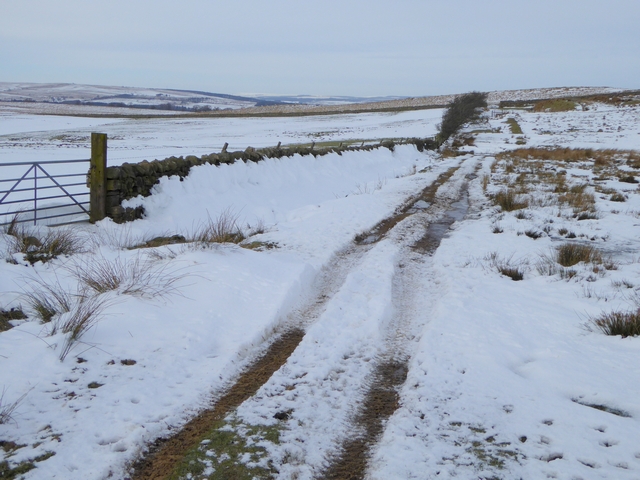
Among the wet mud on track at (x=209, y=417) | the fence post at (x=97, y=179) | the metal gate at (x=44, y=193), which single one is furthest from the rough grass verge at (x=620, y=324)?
the fence post at (x=97, y=179)

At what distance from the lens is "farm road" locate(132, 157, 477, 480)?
3.17m

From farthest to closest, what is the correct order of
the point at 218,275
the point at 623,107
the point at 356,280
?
the point at 623,107 → the point at 356,280 → the point at 218,275

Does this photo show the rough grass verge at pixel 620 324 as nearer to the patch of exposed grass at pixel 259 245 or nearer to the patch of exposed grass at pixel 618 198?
the patch of exposed grass at pixel 259 245

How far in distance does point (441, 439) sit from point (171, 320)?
2.92 metres

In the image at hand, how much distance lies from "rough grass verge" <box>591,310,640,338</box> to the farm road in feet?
6.11

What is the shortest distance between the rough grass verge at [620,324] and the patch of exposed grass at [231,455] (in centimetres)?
367

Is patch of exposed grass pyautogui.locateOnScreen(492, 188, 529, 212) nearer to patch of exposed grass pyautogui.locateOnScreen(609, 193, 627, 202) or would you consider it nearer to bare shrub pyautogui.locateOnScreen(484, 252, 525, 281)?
patch of exposed grass pyautogui.locateOnScreen(609, 193, 627, 202)

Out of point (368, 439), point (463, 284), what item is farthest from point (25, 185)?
point (368, 439)

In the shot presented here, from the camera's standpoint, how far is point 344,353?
4.64 m

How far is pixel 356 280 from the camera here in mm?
6605

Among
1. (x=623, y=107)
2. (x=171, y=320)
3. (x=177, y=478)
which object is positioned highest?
(x=623, y=107)

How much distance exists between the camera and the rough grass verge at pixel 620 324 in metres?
4.88

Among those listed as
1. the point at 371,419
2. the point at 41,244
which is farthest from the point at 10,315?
the point at 371,419

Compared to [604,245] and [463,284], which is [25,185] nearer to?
[463,284]
